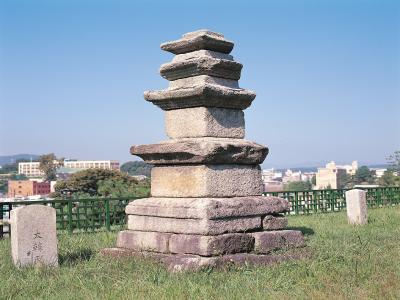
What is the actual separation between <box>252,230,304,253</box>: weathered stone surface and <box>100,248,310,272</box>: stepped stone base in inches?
6.7

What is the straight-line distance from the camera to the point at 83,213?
52.2ft

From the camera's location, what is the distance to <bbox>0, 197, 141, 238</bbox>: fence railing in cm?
1461

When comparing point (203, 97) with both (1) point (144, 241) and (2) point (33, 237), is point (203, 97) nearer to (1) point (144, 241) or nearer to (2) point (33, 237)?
(1) point (144, 241)

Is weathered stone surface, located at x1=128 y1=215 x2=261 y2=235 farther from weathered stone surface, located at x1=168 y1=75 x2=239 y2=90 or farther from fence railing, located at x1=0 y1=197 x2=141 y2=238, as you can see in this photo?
fence railing, located at x1=0 y1=197 x2=141 y2=238

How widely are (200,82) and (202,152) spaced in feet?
3.78

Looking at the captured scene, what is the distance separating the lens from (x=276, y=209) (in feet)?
30.2

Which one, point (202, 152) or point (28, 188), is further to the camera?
point (28, 188)

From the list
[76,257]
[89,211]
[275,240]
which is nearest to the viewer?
[275,240]

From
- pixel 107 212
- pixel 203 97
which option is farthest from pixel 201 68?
pixel 107 212

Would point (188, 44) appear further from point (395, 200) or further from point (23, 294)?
point (395, 200)

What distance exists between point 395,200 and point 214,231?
2176 centimetres

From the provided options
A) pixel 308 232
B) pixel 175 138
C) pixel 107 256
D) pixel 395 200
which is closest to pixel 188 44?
pixel 175 138

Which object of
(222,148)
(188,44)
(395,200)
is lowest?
(395,200)

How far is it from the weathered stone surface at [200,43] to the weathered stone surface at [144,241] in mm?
2907
